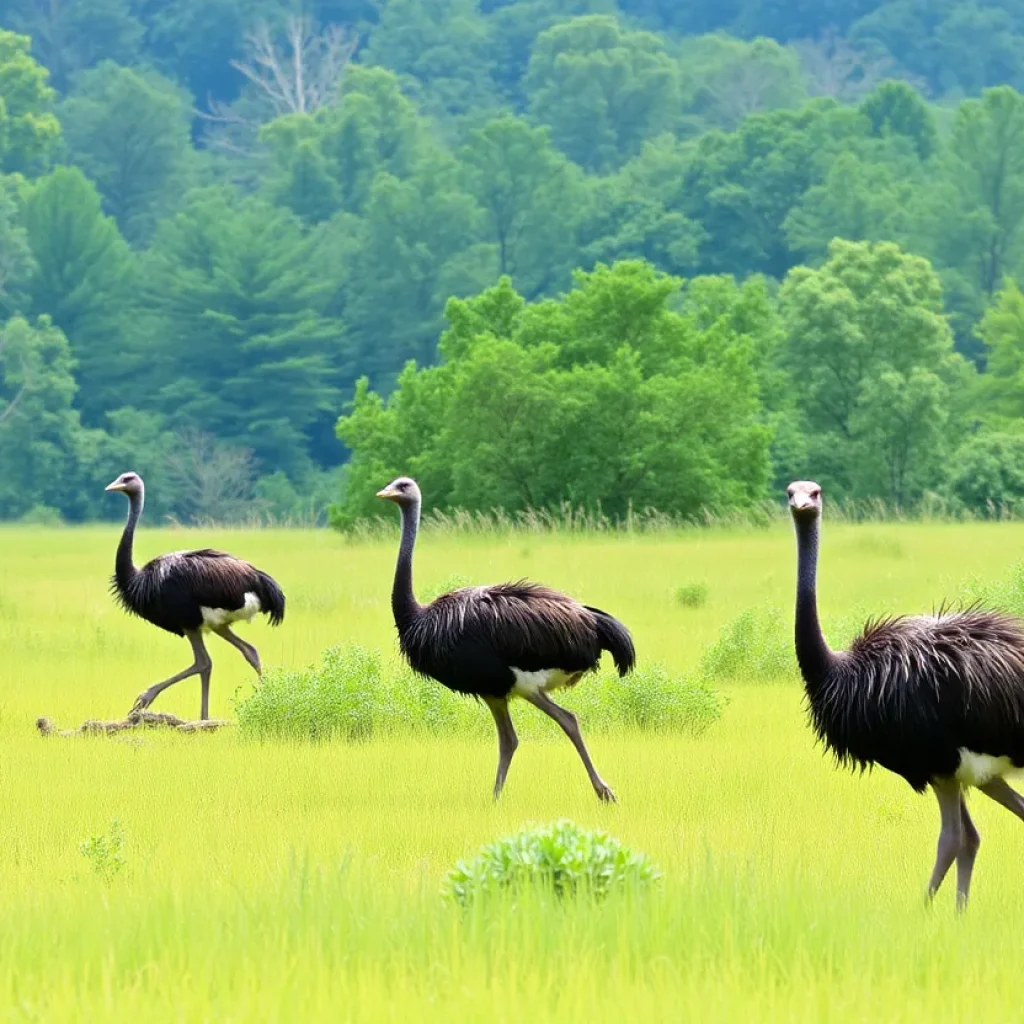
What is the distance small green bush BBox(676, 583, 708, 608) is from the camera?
2542 centimetres

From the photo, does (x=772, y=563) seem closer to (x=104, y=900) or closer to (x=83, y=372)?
(x=104, y=900)

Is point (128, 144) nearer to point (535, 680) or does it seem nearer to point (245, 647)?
point (245, 647)

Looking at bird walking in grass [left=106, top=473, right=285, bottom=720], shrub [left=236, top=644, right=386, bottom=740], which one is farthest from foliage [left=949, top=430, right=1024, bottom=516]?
shrub [left=236, top=644, right=386, bottom=740]

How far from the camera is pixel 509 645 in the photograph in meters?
12.7

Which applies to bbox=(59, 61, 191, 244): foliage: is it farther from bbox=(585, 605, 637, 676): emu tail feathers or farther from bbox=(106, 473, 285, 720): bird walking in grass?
bbox=(585, 605, 637, 676): emu tail feathers

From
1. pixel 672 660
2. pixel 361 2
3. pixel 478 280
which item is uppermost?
pixel 361 2

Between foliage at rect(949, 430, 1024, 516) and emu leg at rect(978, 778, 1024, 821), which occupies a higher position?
foliage at rect(949, 430, 1024, 516)

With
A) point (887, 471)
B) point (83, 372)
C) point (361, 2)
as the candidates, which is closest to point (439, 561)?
point (887, 471)

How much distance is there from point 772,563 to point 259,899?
2310 centimetres

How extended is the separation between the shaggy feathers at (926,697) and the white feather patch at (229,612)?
330 inches

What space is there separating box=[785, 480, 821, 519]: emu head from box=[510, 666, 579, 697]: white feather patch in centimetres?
336

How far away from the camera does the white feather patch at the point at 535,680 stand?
12.8 metres

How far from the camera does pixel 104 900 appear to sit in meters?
7.80

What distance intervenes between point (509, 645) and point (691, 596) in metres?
12.9
